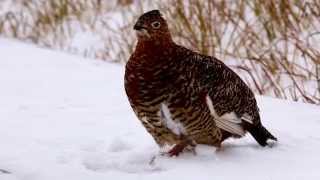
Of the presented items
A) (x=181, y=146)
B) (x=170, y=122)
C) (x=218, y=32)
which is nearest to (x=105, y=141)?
(x=181, y=146)

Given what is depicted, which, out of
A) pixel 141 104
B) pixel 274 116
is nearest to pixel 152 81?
pixel 141 104

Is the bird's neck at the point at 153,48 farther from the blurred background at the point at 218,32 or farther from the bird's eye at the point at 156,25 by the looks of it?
the blurred background at the point at 218,32

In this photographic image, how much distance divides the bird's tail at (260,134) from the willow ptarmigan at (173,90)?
203 millimetres

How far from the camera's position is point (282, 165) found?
3670 mm

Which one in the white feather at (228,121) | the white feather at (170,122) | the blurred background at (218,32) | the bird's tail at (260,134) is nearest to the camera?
the white feather at (170,122)

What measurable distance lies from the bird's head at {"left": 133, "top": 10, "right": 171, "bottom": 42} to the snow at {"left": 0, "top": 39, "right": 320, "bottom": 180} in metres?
0.50

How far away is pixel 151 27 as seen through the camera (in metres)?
3.60

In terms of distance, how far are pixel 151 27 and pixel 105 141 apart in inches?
27.4

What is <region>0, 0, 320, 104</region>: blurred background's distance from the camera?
18.3 feet

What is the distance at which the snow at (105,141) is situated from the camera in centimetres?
355

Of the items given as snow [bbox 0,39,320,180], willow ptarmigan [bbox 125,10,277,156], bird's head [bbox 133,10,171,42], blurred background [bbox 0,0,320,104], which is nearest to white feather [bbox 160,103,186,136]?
willow ptarmigan [bbox 125,10,277,156]

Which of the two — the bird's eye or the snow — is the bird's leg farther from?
the bird's eye

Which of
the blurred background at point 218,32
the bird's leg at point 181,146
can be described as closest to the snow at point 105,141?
the bird's leg at point 181,146

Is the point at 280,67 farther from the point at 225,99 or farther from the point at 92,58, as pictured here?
the point at 225,99
